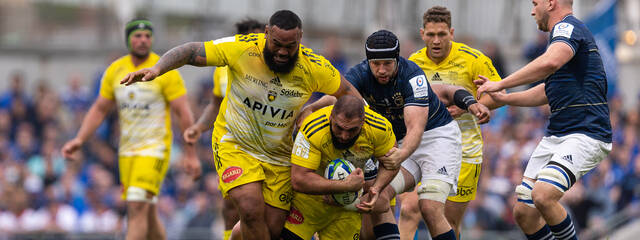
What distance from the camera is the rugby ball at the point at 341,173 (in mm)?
7578

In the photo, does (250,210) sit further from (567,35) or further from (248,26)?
(567,35)

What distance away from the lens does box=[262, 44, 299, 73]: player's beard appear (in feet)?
25.1

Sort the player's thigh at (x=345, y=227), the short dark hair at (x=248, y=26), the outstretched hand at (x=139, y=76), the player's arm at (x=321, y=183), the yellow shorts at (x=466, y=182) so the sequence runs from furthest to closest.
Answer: the short dark hair at (x=248, y=26) → the yellow shorts at (x=466, y=182) → the player's thigh at (x=345, y=227) → the player's arm at (x=321, y=183) → the outstretched hand at (x=139, y=76)

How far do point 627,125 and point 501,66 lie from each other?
261 cm

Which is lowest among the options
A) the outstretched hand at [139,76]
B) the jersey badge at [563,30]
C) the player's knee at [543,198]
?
the player's knee at [543,198]

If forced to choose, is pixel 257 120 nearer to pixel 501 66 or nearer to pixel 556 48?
pixel 556 48

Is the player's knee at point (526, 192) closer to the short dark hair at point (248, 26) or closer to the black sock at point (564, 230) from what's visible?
the black sock at point (564, 230)

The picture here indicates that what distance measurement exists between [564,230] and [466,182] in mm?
1442

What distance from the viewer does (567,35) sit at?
24.9 feet

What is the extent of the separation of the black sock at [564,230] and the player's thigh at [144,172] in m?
4.97

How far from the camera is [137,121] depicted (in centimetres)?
1071

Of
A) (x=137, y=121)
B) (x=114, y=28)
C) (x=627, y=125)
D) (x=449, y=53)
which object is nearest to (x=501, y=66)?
(x=627, y=125)

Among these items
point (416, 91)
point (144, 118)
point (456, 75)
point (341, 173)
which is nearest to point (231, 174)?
point (341, 173)

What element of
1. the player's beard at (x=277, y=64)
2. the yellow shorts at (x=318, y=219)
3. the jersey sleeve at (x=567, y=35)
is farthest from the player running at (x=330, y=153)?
the jersey sleeve at (x=567, y=35)
